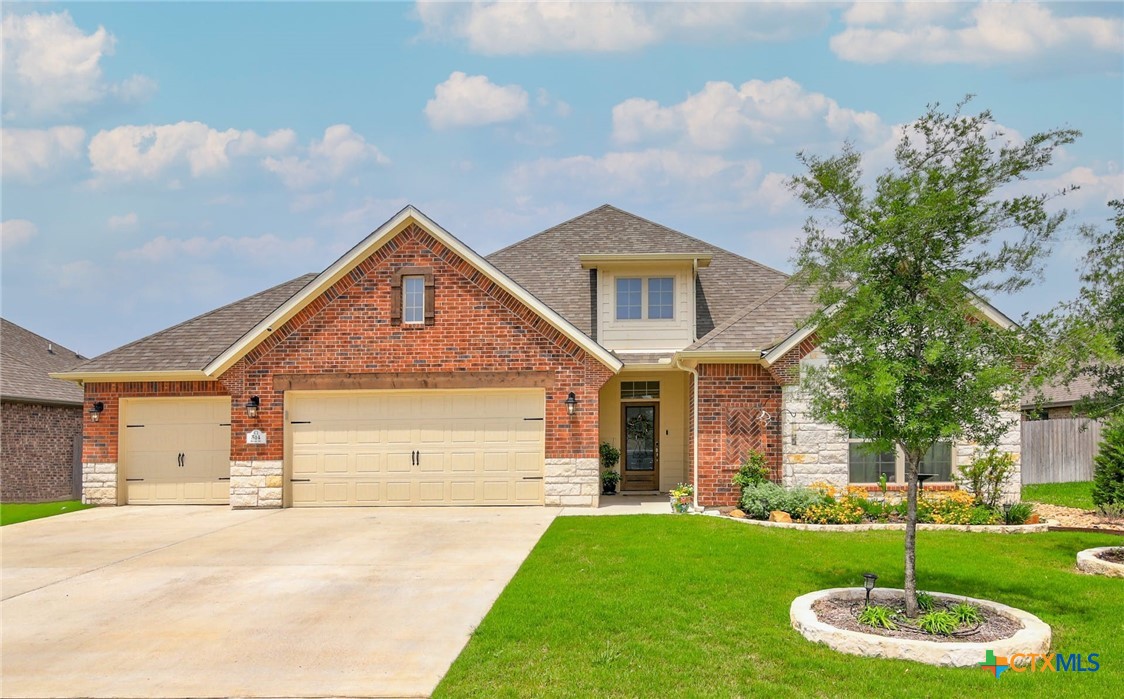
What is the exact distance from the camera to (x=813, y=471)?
1498 centimetres

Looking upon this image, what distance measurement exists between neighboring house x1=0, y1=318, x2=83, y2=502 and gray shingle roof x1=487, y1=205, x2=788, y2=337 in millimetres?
12506

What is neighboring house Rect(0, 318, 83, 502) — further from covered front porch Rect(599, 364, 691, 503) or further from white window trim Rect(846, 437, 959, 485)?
white window trim Rect(846, 437, 959, 485)

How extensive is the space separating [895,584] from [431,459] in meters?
9.62

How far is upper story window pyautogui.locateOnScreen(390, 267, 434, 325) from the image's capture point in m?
16.4

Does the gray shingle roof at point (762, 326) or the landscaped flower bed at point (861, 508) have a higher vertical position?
the gray shingle roof at point (762, 326)

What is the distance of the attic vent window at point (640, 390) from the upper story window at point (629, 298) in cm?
150

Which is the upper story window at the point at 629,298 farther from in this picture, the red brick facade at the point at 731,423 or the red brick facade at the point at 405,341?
the red brick facade at the point at 731,423

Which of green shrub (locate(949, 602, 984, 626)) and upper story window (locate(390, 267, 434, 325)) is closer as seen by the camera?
green shrub (locate(949, 602, 984, 626))

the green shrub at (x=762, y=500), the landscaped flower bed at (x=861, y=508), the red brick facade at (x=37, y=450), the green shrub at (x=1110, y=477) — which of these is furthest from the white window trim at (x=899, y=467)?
the red brick facade at (x=37, y=450)

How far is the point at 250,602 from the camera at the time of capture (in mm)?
8953

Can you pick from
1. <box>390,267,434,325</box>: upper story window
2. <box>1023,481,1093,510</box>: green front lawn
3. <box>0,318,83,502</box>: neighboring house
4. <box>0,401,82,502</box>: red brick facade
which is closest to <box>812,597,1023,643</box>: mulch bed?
<box>390,267,434,325</box>: upper story window

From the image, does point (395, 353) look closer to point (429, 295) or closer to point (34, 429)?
point (429, 295)

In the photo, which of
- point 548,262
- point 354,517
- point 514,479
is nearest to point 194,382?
point 354,517

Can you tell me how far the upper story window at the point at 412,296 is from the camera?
16375 mm
